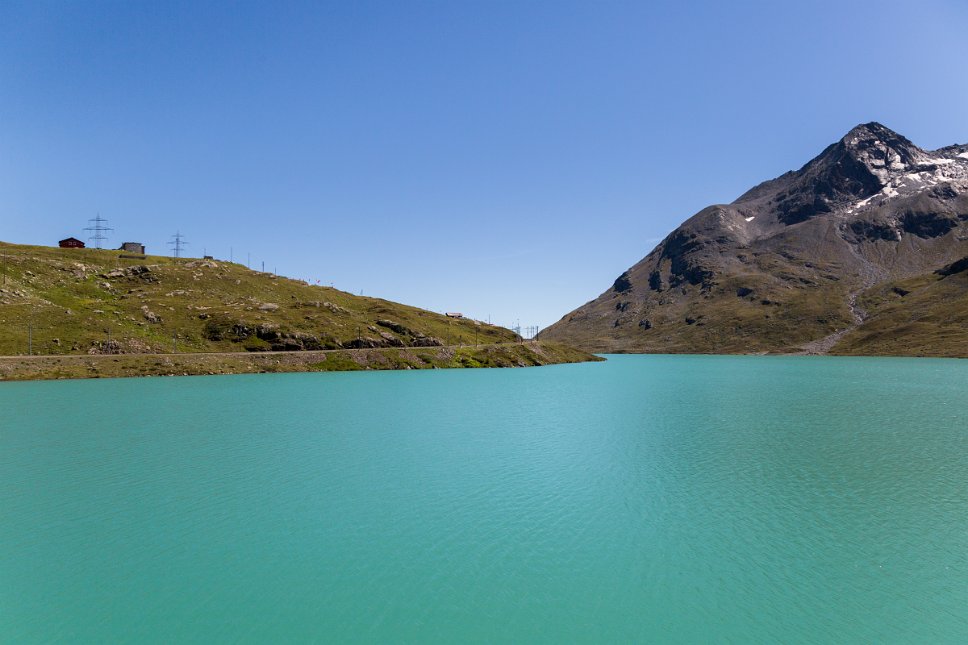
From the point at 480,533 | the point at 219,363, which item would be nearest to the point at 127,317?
the point at 219,363

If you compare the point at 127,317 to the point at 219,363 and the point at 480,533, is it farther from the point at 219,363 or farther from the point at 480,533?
the point at 480,533

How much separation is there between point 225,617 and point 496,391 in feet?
297

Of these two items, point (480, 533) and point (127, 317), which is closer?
point (480, 533)

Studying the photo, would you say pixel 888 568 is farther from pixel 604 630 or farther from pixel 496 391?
pixel 496 391

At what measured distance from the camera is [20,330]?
447 ft

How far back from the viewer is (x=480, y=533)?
26812 millimetres

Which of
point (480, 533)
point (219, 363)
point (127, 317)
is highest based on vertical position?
point (127, 317)

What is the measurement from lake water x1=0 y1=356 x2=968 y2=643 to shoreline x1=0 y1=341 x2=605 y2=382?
76388 mm

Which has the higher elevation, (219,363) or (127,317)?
(127,317)

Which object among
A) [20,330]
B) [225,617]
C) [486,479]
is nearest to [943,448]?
[486,479]

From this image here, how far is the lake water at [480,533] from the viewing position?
18422 mm

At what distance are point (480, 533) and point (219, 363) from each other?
143m

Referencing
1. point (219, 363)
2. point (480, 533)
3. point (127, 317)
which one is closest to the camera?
point (480, 533)

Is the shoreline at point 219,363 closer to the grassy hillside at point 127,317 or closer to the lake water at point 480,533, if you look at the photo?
the grassy hillside at point 127,317
